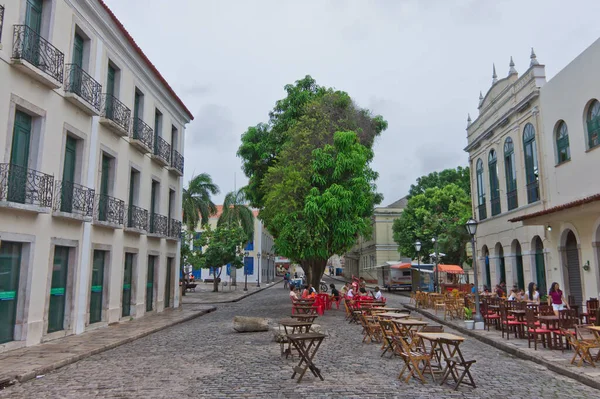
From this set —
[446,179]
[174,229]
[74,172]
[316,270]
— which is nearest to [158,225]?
[174,229]

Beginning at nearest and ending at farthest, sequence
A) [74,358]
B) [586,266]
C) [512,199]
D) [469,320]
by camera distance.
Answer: [74,358]
[469,320]
[586,266]
[512,199]

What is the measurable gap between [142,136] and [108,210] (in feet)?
12.4

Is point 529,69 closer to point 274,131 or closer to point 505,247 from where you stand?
point 505,247

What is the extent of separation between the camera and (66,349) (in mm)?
10047

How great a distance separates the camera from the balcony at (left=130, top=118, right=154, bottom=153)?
53.2 feet

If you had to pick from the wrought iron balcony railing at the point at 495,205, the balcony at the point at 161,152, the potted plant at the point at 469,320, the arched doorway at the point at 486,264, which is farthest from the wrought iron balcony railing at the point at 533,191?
the balcony at the point at 161,152

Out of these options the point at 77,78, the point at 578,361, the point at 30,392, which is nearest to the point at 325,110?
the point at 77,78

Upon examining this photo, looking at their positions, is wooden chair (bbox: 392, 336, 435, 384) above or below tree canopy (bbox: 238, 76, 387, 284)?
below

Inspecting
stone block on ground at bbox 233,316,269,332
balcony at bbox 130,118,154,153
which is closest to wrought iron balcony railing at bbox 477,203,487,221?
stone block on ground at bbox 233,316,269,332

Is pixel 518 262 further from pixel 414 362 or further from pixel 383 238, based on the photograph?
pixel 383 238

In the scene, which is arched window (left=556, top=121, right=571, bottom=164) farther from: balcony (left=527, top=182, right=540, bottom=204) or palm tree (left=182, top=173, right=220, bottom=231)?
palm tree (left=182, top=173, right=220, bottom=231)

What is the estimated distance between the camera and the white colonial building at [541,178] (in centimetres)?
1489

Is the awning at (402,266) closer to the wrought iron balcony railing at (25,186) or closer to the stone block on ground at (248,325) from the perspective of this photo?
the stone block on ground at (248,325)

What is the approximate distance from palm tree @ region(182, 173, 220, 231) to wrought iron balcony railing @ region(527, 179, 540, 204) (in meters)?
24.7
